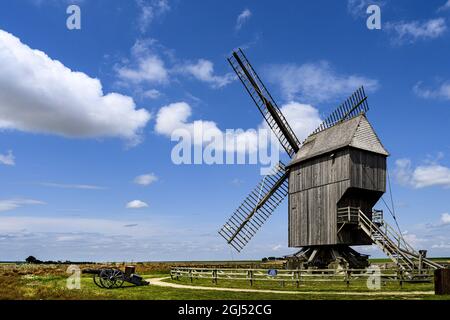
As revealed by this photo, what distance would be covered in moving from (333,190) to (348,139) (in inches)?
129

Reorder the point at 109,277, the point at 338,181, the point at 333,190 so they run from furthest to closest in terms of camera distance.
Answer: the point at 333,190 → the point at 338,181 → the point at 109,277

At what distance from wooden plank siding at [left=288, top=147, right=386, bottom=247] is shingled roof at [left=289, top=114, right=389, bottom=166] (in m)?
0.33

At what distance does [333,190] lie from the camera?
2795cm

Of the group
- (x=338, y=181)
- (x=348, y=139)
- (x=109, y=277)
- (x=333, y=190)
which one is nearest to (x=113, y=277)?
(x=109, y=277)

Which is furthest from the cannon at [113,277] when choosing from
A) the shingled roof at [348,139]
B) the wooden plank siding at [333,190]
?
the shingled roof at [348,139]

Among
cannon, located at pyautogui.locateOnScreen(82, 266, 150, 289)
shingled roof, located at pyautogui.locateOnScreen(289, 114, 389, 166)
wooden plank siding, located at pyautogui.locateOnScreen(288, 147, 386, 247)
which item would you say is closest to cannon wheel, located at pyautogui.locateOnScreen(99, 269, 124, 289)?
cannon, located at pyautogui.locateOnScreen(82, 266, 150, 289)

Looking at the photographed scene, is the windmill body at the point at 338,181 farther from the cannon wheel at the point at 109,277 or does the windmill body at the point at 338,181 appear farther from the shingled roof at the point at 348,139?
the cannon wheel at the point at 109,277

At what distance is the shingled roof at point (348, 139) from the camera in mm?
27812

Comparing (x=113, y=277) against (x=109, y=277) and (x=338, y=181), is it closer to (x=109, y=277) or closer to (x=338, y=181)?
(x=109, y=277)

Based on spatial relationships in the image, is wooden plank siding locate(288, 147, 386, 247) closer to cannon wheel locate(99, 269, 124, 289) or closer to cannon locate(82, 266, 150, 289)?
cannon locate(82, 266, 150, 289)

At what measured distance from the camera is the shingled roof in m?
27.8

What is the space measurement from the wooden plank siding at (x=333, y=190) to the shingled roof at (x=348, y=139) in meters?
0.33
